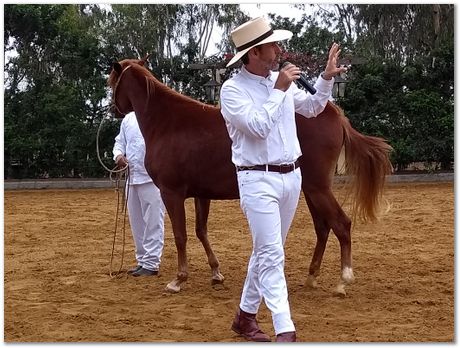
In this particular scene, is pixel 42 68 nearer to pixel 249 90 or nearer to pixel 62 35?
pixel 62 35

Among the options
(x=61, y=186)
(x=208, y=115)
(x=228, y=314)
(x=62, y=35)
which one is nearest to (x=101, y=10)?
(x=62, y=35)

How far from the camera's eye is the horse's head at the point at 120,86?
514cm

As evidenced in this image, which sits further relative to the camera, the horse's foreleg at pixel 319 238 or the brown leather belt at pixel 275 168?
the horse's foreleg at pixel 319 238

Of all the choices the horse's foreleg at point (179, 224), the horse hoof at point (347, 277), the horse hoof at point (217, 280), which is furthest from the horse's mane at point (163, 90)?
the horse hoof at point (347, 277)

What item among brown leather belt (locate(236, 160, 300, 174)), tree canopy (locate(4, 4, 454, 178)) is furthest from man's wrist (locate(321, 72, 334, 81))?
tree canopy (locate(4, 4, 454, 178))

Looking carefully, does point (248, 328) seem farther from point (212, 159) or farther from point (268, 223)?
point (212, 159)

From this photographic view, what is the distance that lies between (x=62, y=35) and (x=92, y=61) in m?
1.02

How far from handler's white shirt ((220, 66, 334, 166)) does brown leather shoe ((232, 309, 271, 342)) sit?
87 centimetres

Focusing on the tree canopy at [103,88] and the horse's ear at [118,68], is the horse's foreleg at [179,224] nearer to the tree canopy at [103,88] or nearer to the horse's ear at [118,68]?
the horse's ear at [118,68]

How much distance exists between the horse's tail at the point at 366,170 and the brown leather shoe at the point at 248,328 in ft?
6.60

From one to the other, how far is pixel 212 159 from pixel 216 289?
1.00 m

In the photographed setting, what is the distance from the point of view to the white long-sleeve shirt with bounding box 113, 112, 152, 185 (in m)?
5.35

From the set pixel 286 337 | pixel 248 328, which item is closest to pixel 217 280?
pixel 248 328

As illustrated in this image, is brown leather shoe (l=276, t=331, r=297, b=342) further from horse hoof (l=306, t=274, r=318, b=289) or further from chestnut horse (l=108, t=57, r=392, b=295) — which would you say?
horse hoof (l=306, t=274, r=318, b=289)
